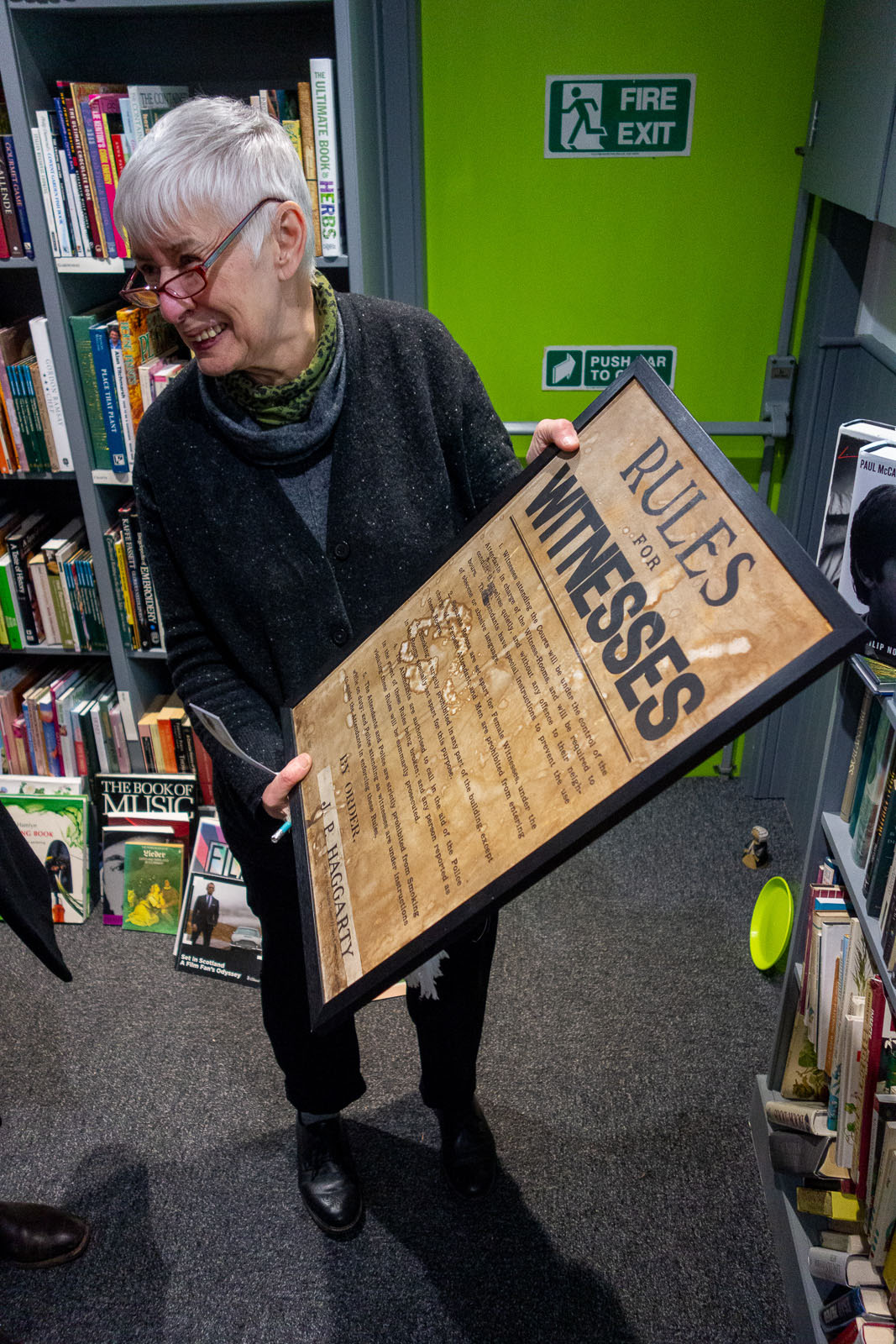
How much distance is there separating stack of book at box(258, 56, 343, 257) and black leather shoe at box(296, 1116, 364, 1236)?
173 centimetres

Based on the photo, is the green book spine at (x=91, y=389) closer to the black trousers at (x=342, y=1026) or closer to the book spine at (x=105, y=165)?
the book spine at (x=105, y=165)

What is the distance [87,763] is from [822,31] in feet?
8.13

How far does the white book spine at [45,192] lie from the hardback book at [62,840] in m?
1.31

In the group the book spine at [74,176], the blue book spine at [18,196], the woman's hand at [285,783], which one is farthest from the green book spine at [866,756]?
the blue book spine at [18,196]

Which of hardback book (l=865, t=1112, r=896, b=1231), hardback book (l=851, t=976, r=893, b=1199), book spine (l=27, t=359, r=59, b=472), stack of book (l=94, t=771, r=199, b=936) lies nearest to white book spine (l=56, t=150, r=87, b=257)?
book spine (l=27, t=359, r=59, b=472)

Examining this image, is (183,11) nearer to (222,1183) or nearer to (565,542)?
(565,542)

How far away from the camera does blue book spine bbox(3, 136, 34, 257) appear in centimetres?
203

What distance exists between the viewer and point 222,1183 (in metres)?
1.81

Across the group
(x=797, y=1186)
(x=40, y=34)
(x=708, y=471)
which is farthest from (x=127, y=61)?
(x=797, y=1186)

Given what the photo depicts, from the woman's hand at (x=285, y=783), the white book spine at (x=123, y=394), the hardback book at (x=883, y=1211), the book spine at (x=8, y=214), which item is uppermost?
the book spine at (x=8, y=214)

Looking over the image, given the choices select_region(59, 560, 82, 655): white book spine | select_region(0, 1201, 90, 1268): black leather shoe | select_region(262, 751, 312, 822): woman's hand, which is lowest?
select_region(0, 1201, 90, 1268): black leather shoe

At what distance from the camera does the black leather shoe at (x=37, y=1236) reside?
167 centimetres

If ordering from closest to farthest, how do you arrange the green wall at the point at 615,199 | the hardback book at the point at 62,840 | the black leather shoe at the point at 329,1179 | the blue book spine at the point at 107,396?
the black leather shoe at the point at 329,1179 → the blue book spine at the point at 107,396 → the green wall at the point at 615,199 → the hardback book at the point at 62,840

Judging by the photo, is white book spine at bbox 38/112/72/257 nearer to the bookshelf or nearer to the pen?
the bookshelf
